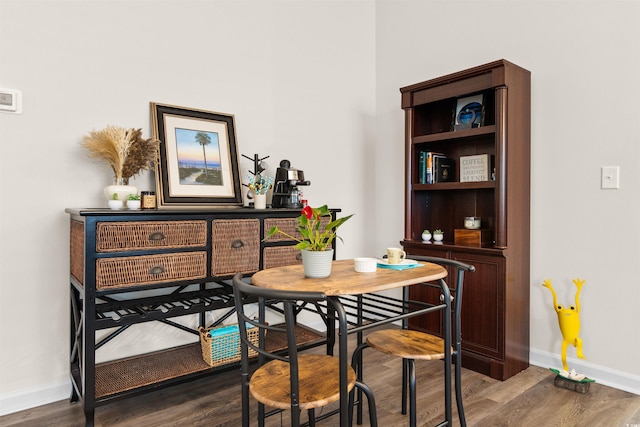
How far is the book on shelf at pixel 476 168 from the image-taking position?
9.60 feet

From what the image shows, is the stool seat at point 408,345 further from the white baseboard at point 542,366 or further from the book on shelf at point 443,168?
the book on shelf at point 443,168

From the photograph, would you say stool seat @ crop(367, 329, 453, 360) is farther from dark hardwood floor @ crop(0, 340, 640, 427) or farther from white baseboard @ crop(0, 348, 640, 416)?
white baseboard @ crop(0, 348, 640, 416)

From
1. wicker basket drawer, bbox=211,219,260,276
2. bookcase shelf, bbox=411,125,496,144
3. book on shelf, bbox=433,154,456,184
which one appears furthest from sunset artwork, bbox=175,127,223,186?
book on shelf, bbox=433,154,456,184

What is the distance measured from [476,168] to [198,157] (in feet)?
6.23

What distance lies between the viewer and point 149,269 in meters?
2.08

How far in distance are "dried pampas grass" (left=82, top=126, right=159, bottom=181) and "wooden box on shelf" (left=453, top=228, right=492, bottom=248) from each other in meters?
2.00

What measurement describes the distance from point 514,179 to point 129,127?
235 cm

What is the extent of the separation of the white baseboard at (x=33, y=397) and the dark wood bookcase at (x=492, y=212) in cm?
227

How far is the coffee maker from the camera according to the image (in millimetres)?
2773

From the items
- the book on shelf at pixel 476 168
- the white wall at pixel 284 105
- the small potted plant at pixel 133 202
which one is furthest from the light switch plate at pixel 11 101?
the book on shelf at pixel 476 168

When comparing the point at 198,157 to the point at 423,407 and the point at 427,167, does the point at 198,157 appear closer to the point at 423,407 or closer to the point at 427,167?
the point at 427,167

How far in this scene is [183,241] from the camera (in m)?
2.19

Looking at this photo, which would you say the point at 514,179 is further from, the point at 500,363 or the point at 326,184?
the point at 326,184

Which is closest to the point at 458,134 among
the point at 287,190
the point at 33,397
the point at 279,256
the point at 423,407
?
the point at 287,190
